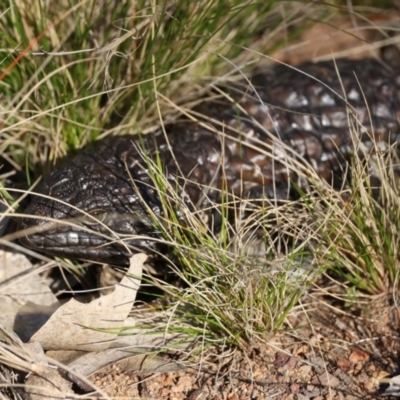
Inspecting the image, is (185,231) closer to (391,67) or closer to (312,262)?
(312,262)

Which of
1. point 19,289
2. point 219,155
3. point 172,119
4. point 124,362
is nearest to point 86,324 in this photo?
point 124,362

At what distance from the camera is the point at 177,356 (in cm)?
295

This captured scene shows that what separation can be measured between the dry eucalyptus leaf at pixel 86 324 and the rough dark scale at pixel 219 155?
22 centimetres

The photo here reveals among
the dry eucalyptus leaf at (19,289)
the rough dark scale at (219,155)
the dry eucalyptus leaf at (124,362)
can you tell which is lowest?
the dry eucalyptus leaf at (124,362)

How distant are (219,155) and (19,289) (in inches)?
39.6

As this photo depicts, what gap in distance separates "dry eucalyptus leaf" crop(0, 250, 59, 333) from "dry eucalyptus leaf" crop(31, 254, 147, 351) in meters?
0.23

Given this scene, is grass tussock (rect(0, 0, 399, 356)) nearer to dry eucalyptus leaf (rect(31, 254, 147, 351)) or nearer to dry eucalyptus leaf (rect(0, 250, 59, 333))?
dry eucalyptus leaf (rect(31, 254, 147, 351))

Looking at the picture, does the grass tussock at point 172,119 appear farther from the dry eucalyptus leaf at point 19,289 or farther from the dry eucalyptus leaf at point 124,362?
the dry eucalyptus leaf at point 19,289

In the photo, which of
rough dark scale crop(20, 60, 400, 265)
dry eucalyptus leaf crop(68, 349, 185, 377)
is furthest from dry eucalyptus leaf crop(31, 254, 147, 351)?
rough dark scale crop(20, 60, 400, 265)

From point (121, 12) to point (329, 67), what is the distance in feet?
3.34

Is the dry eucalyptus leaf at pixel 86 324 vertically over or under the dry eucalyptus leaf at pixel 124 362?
over

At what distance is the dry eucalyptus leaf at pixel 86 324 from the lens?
289 centimetres

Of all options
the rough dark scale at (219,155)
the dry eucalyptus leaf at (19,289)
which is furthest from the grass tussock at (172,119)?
the dry eucalyptus leaf at (19,289)

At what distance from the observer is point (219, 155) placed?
3.49 metres
